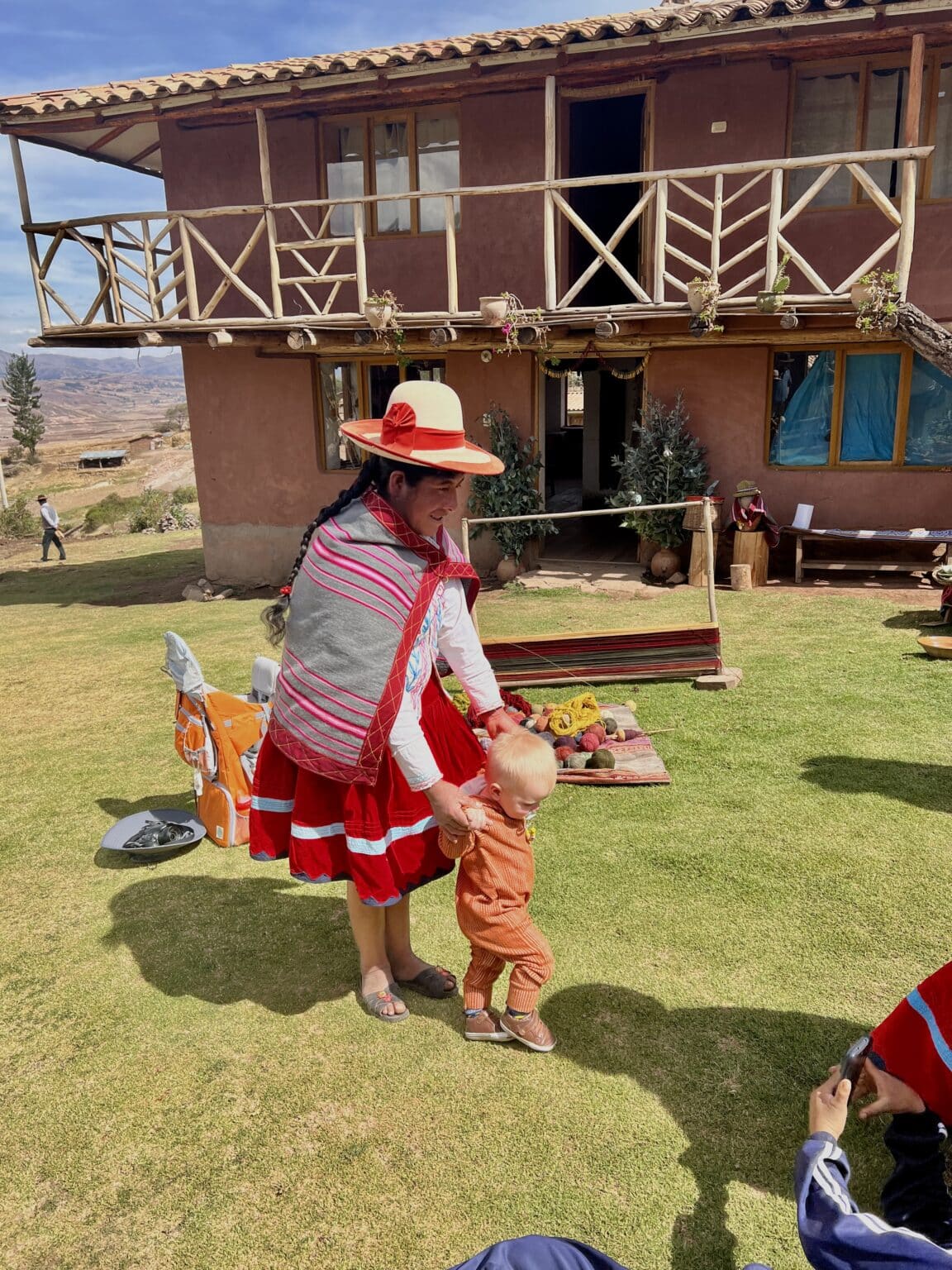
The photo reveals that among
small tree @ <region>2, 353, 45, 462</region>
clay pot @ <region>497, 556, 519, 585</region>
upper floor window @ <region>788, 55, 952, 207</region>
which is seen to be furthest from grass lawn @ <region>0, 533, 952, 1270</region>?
small tree @ <region>2, 353, 45, 462</region>

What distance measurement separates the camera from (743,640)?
8.13 m

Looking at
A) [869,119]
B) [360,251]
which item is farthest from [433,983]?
[869,119]

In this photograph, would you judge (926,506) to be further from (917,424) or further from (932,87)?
(932,87)

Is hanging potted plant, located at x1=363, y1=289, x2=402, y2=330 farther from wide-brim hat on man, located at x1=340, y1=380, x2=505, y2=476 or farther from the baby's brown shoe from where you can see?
the baby's brown shoe

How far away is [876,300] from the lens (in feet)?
28.6

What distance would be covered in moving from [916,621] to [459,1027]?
6.82m

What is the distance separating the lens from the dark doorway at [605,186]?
1299 cm

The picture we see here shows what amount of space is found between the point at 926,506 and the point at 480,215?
6428mm

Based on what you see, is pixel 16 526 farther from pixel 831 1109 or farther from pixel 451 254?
pixel 831 1109

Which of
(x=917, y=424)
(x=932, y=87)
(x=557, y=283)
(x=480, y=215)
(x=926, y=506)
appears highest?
(x=932, y=87)

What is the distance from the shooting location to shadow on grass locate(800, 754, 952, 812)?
4805mm

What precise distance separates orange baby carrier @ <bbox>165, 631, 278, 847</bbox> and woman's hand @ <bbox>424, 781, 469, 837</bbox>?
209 centimetres

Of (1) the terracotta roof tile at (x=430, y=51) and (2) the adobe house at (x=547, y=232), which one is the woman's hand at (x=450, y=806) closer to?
(2) the adobe house at (x=547, y=232)

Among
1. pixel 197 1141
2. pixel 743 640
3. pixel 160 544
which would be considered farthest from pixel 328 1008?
pixel 160 544
